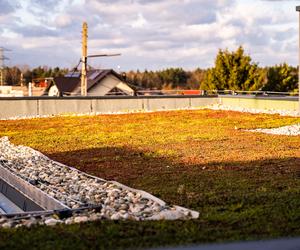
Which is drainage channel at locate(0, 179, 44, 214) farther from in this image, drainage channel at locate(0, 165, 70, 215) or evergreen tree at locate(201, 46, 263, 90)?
evergreen tree at locate(201, 46, 263, 90)

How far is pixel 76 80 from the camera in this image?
2744 inches

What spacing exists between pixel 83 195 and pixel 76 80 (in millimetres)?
59103

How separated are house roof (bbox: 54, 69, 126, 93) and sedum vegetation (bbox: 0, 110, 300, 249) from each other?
36.5 meters

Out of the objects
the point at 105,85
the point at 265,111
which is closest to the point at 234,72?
the point at 105,85

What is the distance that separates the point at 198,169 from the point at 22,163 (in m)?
5.45

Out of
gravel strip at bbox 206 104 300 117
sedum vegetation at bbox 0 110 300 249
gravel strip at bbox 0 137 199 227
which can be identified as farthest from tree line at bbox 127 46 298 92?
gravel strip at bbox 0 137 199 227

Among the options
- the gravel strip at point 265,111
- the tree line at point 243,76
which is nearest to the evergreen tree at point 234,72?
the tree line at point 243,76

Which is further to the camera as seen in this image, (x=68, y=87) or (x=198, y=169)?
(x=68, y=87)

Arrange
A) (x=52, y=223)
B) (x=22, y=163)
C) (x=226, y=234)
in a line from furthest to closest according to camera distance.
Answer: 1. (x=22, y=163)
2. (x=52, y=223)
3. (x=226, y=234)

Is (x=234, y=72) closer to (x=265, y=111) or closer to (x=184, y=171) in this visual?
(x=265, y=111)

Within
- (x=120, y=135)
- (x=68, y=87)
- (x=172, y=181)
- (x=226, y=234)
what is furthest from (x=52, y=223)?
(x=68, y=87)

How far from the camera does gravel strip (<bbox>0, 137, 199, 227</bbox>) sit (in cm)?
879

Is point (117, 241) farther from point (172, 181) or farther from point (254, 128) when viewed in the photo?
point (254, 128)

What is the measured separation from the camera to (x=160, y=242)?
7.21m
